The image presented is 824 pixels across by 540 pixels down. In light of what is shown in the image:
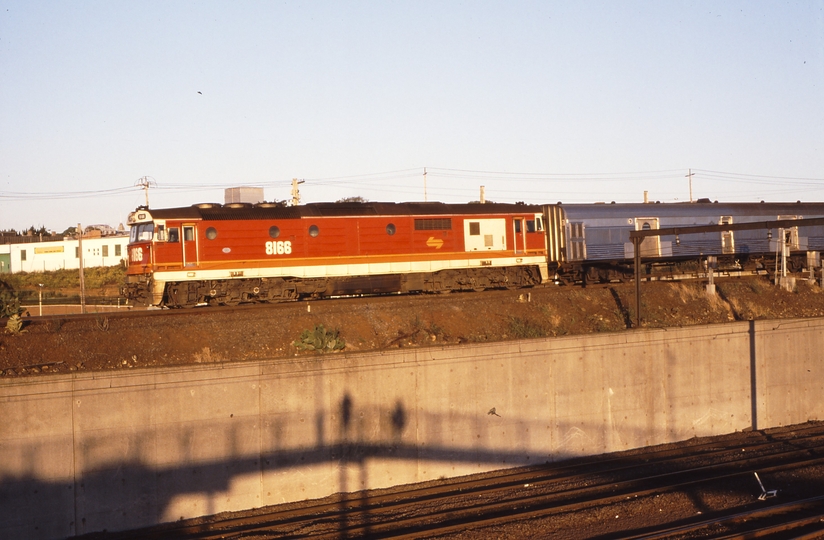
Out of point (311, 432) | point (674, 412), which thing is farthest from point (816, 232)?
point (311, 432)

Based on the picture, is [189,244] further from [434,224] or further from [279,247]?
[434,224]

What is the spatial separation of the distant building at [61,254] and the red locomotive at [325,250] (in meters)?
40.3

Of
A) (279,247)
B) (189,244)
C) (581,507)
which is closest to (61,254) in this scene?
(189,244)

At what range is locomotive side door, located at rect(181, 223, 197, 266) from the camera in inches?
905

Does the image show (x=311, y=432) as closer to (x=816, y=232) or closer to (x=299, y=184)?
(x=816, y=232)

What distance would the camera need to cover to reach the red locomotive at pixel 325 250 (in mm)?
23078

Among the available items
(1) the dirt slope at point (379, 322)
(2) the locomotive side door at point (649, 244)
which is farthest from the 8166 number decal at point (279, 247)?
(2) the locomotive side door at point (649, 244)

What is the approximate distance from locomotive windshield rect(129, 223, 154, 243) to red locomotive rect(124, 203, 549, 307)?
0.04 m

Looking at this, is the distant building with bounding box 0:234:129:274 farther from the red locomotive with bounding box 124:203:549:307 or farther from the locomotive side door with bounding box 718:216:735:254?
the locomotive side door with bounding box 718:216:735:254

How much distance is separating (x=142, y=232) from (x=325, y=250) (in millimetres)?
6064

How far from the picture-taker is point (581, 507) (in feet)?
43.8

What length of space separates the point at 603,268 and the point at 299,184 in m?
26.4

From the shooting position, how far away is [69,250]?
61531mm

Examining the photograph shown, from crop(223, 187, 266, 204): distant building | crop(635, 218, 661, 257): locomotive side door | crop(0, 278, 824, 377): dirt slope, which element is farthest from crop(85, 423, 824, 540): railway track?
crop(223, 187, 266, 204): distant building
